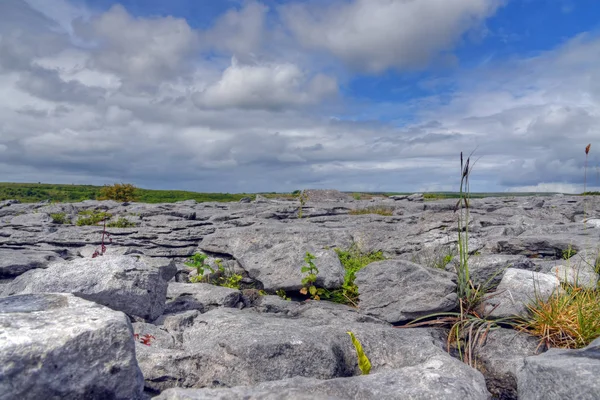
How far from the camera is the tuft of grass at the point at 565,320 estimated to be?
634 centimetres

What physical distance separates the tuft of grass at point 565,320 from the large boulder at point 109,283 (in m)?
5.14

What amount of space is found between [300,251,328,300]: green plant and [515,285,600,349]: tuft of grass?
3.14 meters

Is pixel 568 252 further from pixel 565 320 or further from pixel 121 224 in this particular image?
pixel 121 224

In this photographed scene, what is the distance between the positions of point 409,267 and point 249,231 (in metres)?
4.23

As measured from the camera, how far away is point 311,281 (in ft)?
27.4

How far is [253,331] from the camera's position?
5.75 m

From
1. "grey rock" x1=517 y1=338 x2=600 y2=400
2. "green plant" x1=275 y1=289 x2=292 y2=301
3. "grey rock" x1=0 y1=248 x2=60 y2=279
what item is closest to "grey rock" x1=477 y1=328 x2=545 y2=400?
"grey rock" x1=517 y1=338 x2=600 y2=400

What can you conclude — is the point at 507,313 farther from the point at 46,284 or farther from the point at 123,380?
the point at 46,284

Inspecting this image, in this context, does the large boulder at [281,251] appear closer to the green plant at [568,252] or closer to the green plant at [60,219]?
the green plant at [568,252]

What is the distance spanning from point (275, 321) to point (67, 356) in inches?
121

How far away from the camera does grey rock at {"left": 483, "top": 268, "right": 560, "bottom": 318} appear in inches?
279

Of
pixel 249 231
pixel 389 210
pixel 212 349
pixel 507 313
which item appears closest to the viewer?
pixel 212 349

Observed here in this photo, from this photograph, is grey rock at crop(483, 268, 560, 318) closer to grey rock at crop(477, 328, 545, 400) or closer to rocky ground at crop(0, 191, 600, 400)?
rocky ground at crop(0, 191, 600, 400)

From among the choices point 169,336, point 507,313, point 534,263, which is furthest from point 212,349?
point 534,263
